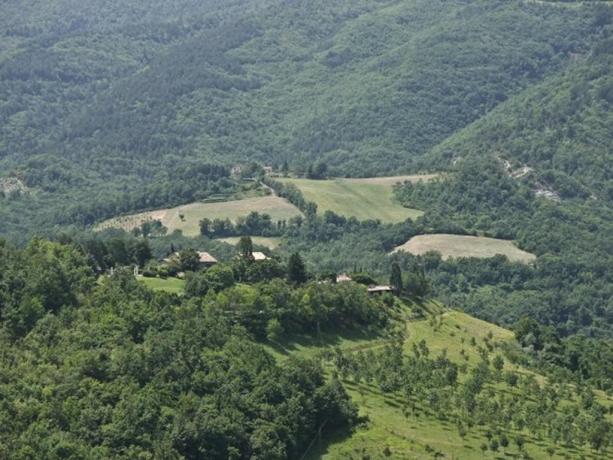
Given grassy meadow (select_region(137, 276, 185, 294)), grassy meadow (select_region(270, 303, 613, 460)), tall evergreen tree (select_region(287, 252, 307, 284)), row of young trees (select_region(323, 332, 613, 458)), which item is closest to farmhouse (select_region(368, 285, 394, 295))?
tall evergreen tree (select_region(287, 252, 307, 284))

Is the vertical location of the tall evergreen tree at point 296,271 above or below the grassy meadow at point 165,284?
below

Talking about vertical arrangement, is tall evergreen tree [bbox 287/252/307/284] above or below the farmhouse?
above

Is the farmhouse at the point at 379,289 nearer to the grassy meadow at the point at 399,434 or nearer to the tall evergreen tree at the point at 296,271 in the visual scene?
the tall evergreen tree at the point at 296,271

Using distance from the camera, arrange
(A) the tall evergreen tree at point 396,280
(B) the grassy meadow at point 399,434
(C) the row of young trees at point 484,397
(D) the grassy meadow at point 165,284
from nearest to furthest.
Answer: (B) the grassy meadow at point 399,434 → (C) the row of young trees at point 484,397 → (D) the grassy meadow at point 165,284 → (A) the tall evergreen tree at point 396,280

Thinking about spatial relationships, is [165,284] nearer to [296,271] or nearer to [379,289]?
[296,271]

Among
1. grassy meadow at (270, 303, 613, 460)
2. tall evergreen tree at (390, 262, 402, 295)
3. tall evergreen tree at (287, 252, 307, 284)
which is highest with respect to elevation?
grassy meadow at (270, 303, 613, 460)

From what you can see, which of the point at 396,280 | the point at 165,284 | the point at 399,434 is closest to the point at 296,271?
the point at 396,280

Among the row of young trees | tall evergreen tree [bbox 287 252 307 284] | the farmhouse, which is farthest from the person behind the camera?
the farmhouse

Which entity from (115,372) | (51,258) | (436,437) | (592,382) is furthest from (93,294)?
(592,382)

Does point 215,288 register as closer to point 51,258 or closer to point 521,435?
point 51,258

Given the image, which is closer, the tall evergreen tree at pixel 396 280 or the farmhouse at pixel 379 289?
the farmhouse at pixel 379 289

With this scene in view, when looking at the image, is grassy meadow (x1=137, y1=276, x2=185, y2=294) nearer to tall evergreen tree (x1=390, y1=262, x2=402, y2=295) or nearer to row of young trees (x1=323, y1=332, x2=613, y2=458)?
Answer: row of young trees (x1=323, y1=332, x2=613, y2=458)

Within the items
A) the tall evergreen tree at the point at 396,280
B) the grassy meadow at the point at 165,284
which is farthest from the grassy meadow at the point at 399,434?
the tall evergreen tree at the point at 396,280
